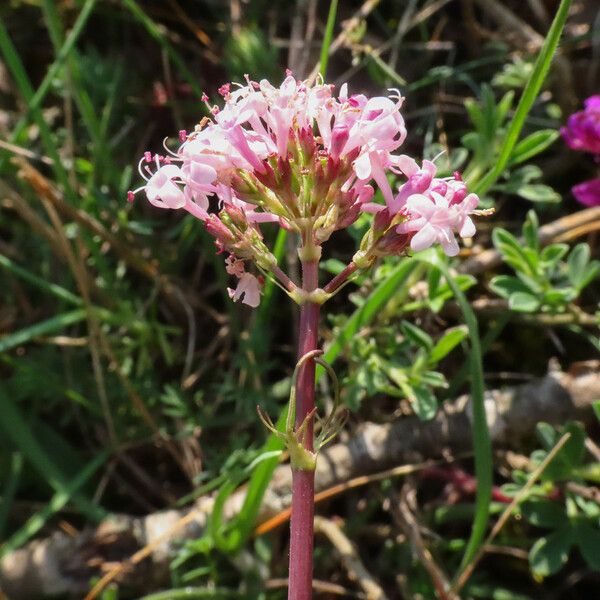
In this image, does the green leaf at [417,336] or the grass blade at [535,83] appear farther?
the green leaf at [417,336]

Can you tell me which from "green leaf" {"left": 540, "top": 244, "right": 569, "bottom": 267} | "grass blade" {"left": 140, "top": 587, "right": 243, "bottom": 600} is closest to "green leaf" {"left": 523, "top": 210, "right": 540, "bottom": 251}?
"green leaf" {"left": 540, "top": 244, "right": 569, "bottom": 267}

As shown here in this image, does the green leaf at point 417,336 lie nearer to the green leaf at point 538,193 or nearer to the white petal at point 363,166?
the green leaf at point 538,193

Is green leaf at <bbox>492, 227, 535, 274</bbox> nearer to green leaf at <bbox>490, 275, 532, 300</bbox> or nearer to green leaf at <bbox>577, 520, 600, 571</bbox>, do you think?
green leaf at <bbox>490, 275, 532, 300</bbox>

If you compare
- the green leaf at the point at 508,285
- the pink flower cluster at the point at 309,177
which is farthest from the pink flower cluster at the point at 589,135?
the pink flower cluster at the point at 309,177

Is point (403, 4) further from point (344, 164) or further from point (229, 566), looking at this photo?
point (229, 566)

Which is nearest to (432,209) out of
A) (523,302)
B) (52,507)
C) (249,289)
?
(249,289)

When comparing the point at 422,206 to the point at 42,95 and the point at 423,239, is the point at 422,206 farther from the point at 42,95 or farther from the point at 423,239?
the point at 42,95
